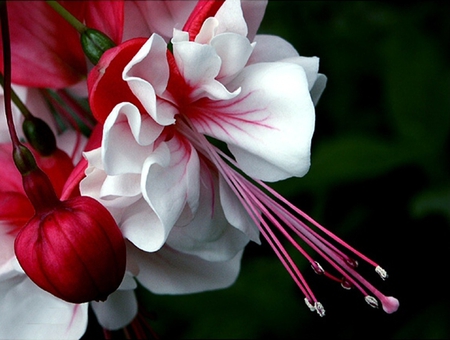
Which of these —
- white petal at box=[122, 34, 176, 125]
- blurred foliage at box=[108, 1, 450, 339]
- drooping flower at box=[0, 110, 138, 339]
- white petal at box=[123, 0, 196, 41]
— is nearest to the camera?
white petal at box=[122, 34, 176, 125]

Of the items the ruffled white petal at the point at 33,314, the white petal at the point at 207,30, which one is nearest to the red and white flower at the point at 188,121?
the white petal at the point at 207,30

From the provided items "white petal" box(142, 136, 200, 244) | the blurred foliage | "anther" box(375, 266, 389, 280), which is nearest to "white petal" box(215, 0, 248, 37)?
"white petal" box(142, 136, 200, 244)

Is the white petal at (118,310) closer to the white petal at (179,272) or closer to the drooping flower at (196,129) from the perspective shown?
the white petal at (179,272)

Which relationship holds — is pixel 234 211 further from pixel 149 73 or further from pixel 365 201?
pixel 365 201

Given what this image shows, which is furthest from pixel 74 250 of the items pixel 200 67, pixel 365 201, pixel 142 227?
pixel 365 201

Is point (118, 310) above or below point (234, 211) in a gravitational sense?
below

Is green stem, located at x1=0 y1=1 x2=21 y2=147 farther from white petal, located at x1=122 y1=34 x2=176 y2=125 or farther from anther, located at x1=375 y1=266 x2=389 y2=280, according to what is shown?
anther, located at x1=375 y1=266 x2=389 y2=280
